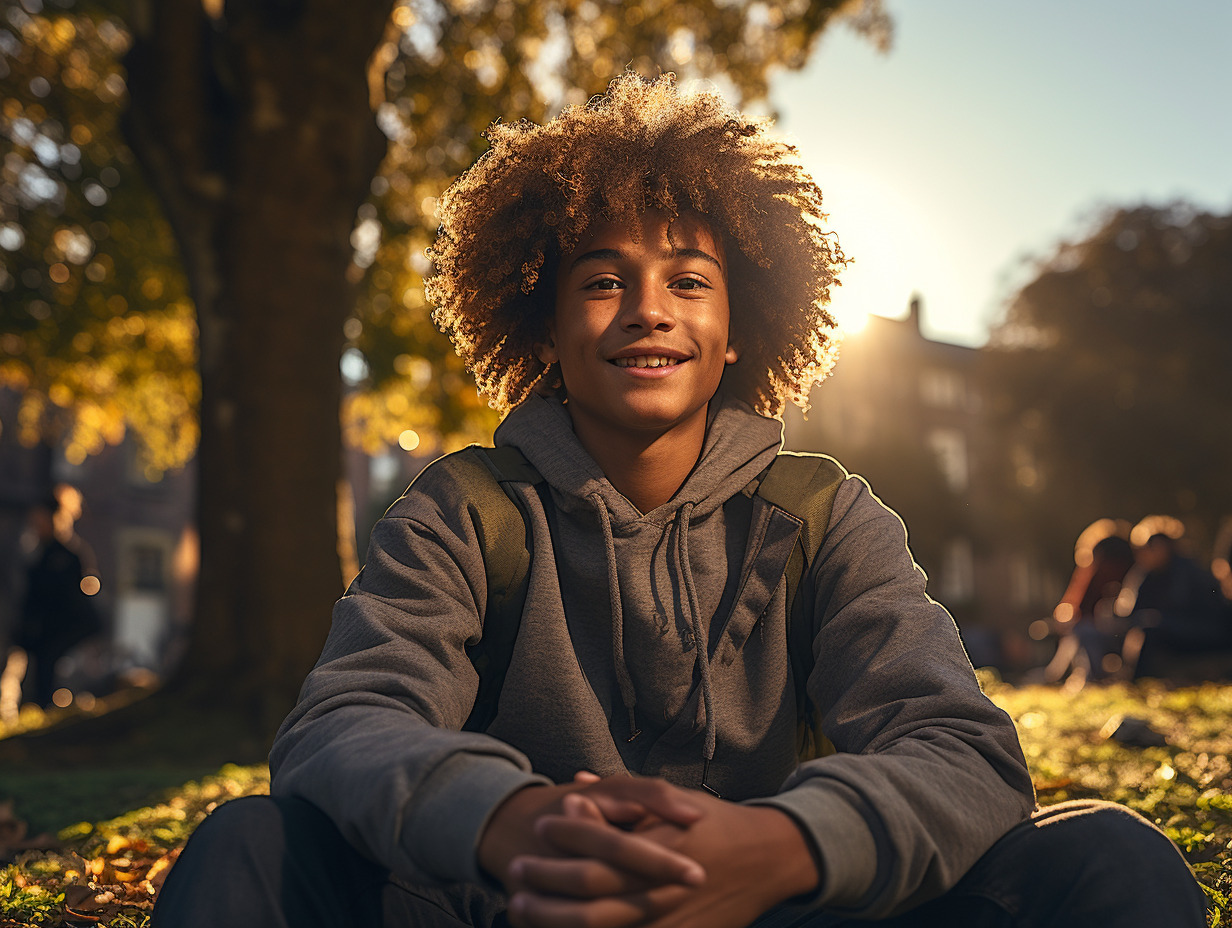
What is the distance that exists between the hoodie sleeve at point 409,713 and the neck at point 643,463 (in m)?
0.42

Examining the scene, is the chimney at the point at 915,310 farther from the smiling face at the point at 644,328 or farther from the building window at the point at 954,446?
the smiling face at the point at 644,328

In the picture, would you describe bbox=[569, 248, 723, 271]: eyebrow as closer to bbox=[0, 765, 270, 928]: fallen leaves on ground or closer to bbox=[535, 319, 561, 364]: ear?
bbox=[535, 319, 561, 364]: ear

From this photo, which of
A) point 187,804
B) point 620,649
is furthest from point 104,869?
point 620,649

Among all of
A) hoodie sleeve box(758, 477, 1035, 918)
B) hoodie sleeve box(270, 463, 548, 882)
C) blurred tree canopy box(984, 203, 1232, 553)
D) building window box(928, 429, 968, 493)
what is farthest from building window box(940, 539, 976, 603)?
hoodie sleeve box(270, 463, 548, 882)

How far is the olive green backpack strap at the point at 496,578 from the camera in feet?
6.95

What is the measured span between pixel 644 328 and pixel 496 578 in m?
0.66

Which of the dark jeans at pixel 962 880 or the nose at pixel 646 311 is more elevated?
the nose at pixel 646 311

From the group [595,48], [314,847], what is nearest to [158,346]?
[595,48]

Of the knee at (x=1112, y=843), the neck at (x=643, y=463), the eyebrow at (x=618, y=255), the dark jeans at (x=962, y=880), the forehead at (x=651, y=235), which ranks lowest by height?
the dark jeans at (x=962, y=880)

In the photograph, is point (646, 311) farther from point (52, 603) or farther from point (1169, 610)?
point (1169, 610)

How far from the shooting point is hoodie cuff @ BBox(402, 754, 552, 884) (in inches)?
58.9

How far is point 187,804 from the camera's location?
14.0ft

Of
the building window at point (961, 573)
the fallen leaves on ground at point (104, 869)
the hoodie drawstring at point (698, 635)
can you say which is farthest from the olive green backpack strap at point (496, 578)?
the building window at point (961, 573)

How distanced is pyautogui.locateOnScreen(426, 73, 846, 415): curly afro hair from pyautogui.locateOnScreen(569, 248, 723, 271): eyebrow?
0.07 metres
